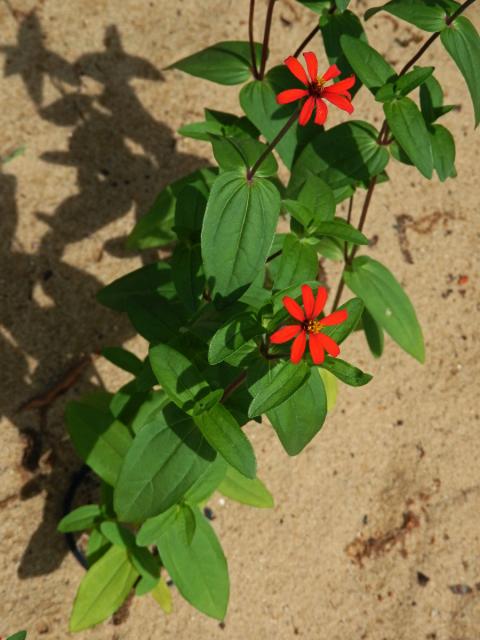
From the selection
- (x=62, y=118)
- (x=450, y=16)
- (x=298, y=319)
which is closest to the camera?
(x=298, y=319)

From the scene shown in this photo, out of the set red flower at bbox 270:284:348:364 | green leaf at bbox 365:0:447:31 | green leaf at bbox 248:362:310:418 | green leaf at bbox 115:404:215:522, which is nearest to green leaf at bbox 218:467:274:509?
green leaf at bbox 115:404:215:522

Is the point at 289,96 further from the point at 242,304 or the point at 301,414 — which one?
the point at 301,414

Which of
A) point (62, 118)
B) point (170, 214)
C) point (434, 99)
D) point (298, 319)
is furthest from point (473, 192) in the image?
point (298, 319)

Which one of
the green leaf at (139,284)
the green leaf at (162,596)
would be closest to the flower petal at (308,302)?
the green leaf at (139,284)

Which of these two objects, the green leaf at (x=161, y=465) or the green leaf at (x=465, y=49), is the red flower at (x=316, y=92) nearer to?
the green leaf at (x=465, y=49)

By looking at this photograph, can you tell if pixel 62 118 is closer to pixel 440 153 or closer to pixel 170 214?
pixel 170 214

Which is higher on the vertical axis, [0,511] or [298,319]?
[298,319]
